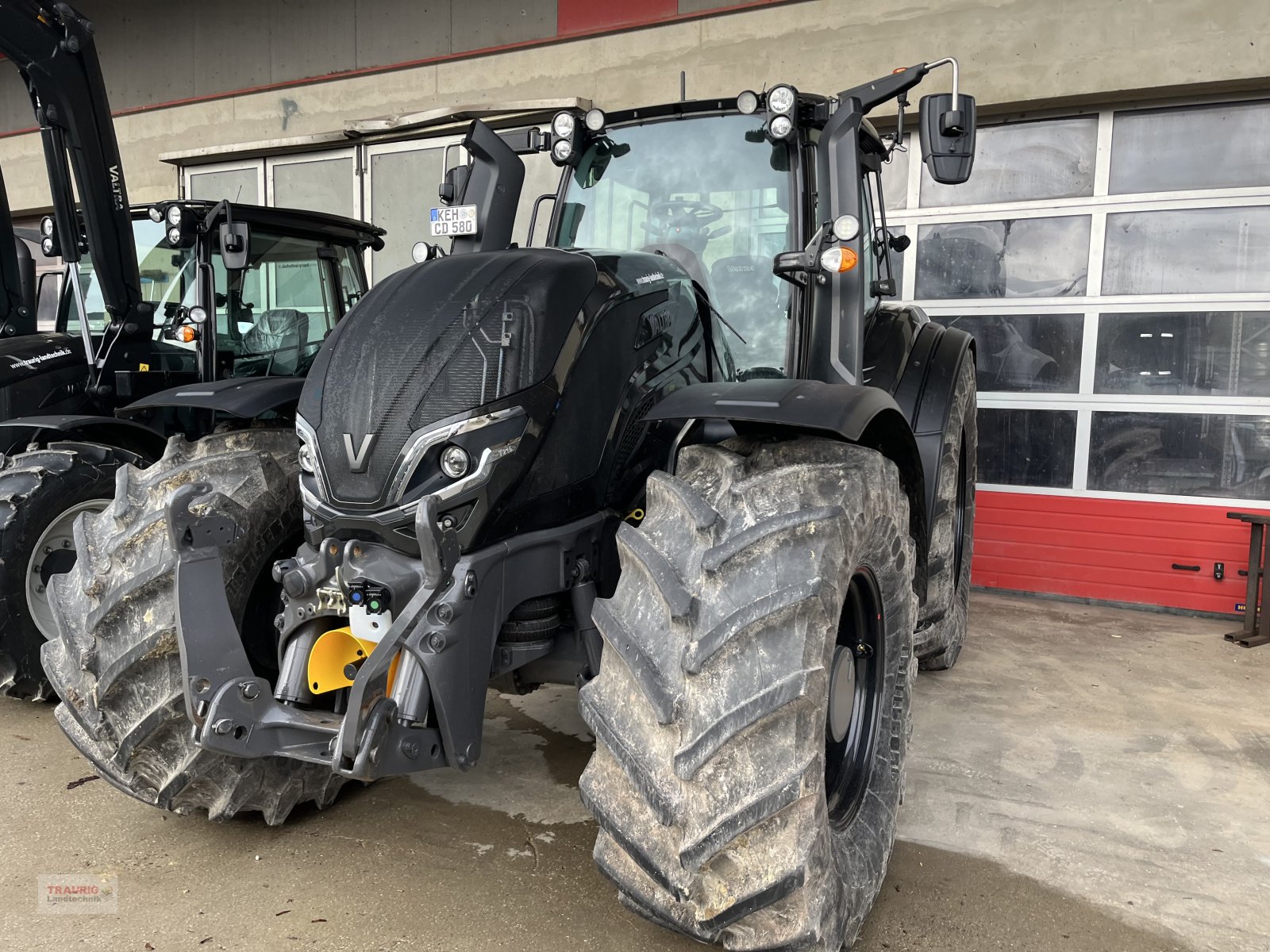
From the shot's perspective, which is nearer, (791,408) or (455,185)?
(791,408)

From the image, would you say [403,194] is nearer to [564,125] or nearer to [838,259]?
[564,125]

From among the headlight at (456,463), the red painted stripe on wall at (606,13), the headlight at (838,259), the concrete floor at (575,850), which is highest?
the red painted stripe on wall at (606,13)

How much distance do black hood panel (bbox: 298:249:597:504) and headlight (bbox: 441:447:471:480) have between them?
0.09m

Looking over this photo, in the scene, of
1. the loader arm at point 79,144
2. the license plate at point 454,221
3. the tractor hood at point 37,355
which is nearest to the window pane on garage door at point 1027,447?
the license plate at point 454,221

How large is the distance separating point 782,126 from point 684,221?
431mm

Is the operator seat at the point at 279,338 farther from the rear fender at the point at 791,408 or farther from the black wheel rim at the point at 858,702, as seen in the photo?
the black wheel rim at the point at 858,702

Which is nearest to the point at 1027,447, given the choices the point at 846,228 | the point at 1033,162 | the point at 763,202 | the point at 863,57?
the point at 1033,162

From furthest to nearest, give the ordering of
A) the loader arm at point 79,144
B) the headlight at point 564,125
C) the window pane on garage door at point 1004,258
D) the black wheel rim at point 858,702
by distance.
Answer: the window pane on garage door at point 1004,258, the loader arm at point 79,144, the headlight at point 564,125, the black wheel rim at point 858,702

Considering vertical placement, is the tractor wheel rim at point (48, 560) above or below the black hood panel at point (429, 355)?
below

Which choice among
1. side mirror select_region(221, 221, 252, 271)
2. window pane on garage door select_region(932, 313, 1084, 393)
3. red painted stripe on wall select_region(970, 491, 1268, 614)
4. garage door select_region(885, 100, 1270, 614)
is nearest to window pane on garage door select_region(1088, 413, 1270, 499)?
garage door select_region(885, 100, 1270, 614)

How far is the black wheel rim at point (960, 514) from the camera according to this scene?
5.19m

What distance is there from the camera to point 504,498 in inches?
91.0

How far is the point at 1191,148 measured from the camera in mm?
5938

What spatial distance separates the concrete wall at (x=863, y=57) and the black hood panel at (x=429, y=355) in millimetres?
4771
